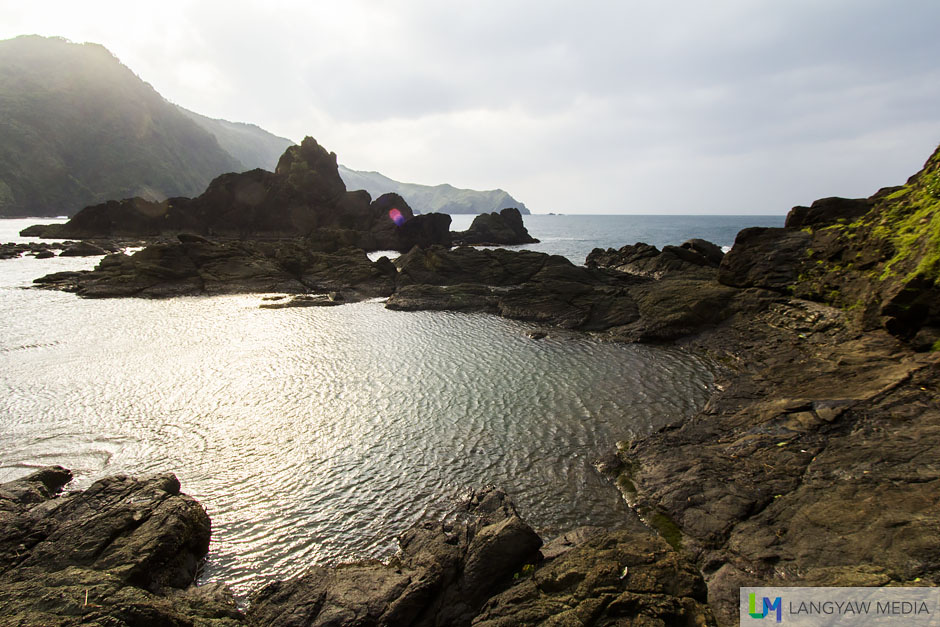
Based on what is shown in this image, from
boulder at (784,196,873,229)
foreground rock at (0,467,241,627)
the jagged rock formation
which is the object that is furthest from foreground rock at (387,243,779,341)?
foreground rock at (0,467,241,627)

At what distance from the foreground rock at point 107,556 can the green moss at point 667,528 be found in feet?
38.6

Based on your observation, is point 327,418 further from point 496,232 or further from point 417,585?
point 496,232

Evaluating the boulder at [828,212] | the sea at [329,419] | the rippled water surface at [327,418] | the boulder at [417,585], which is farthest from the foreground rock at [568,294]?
the boulder at [417,585]

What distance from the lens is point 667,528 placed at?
40.2ft

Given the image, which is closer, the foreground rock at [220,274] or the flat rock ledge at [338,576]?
the flat rock ledge at [338,576]

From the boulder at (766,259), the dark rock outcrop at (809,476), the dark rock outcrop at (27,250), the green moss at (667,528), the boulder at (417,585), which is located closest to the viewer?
the dark rock outcrop at (809,476)

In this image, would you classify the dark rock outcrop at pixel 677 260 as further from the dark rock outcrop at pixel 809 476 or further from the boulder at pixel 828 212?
the dark rock outcrop at pixel 809 476

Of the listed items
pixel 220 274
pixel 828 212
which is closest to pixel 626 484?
pixel 828 212

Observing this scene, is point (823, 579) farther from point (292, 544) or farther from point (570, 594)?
point (292, 544)

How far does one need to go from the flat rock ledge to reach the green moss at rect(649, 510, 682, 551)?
8.63 ft

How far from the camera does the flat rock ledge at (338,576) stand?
7746 millimetres

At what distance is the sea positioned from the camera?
13367 mm

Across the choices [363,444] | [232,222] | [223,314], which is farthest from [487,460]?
[232,222]

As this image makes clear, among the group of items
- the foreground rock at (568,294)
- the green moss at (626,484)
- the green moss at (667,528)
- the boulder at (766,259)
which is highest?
the boulder at (766,259)
